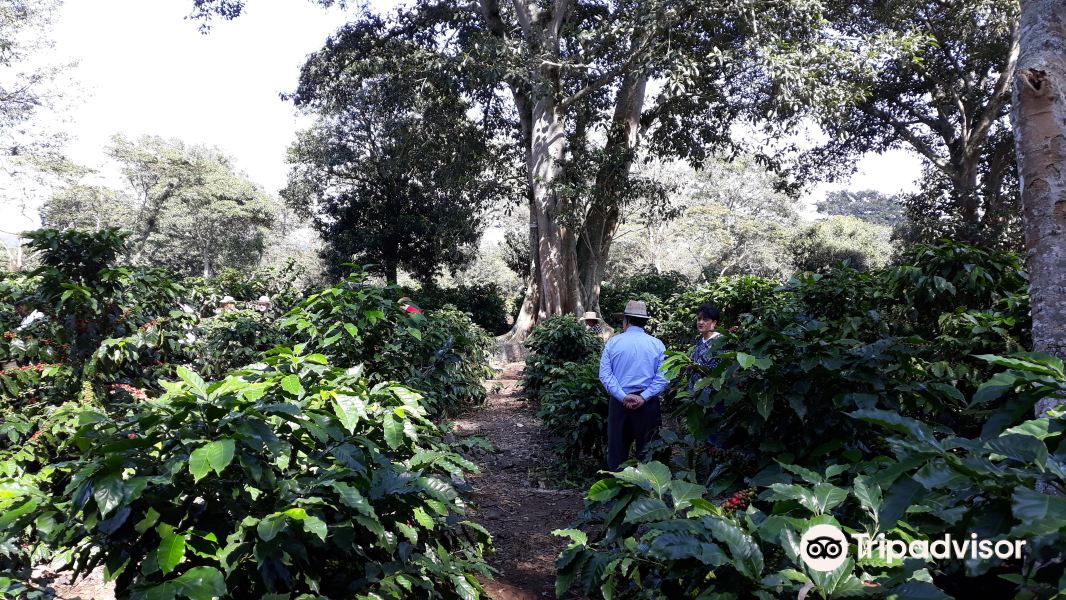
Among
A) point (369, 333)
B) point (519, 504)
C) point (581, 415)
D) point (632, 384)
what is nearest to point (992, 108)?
point (581, 415)

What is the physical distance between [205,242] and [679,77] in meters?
28.6

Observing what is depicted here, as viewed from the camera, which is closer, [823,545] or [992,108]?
[823,545]

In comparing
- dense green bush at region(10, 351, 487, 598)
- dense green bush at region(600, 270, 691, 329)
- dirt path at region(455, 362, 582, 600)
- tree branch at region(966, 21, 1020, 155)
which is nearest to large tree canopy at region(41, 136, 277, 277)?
dense green bush at region(600, 270, 691, 329)

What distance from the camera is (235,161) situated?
1532 inches

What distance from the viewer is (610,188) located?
550 inches

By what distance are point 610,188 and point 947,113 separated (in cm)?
1011

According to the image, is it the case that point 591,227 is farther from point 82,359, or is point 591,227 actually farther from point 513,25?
point 82,359

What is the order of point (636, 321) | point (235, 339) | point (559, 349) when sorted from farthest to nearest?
point (559, 349) < point (235, 339) < point (636, 321)

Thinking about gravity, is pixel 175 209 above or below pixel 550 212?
above

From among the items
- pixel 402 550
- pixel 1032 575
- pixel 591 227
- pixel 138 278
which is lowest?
pixel 402 550

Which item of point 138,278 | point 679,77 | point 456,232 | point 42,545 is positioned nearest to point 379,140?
point 456,232

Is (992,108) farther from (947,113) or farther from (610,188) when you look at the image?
(610,188)

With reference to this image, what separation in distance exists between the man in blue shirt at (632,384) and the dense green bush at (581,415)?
416 millimetres

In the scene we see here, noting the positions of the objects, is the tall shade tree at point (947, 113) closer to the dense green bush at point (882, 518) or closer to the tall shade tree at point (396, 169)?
the tall shade tree at point (396, 169)
